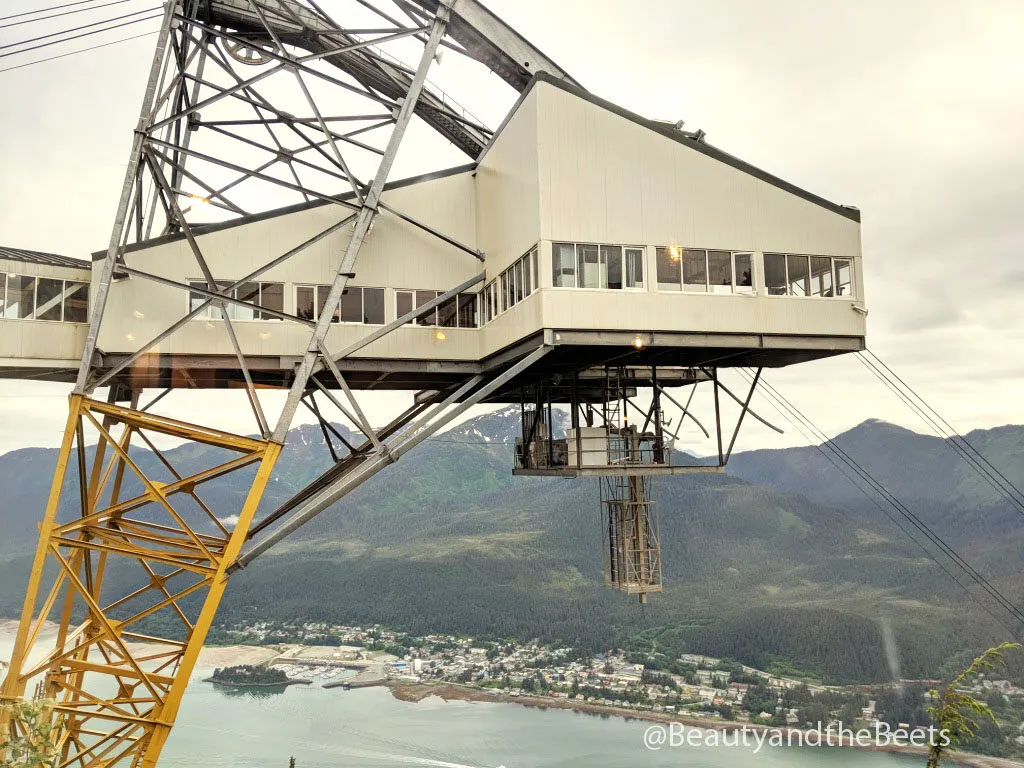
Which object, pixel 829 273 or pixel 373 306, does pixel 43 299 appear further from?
pixel 829 273

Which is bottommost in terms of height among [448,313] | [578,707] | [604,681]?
[578,707]

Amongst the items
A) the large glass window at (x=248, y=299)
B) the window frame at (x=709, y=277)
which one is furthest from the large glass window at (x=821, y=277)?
the large glass window at (x=248, y=299)

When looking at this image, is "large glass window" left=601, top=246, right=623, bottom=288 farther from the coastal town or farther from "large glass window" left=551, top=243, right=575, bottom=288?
the coastal town

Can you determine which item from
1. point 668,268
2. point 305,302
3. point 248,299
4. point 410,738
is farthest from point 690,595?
point 248,299

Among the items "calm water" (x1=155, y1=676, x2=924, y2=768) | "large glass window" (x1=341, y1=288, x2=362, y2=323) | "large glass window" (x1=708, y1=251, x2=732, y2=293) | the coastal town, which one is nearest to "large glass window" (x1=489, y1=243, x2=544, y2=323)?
"large glass window" (x1=341, y1=288, x2=362, y2=323)

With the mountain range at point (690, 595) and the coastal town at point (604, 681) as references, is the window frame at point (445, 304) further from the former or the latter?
the mountain range at point (690, 595)

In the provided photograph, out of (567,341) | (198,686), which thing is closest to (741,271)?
(567,341)

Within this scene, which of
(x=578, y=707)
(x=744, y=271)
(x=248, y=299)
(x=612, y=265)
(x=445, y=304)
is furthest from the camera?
(x=578, y=707)
